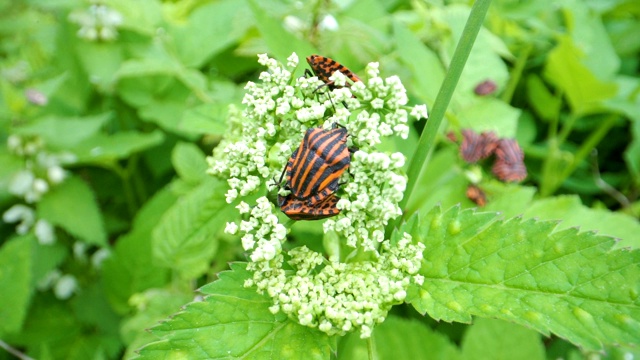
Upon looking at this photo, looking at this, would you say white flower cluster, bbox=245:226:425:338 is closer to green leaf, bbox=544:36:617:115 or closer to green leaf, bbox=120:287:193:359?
green leaf, bbox=120:287:193:359

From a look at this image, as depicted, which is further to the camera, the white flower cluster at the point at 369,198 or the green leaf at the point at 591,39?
the green leaf at the point at 591,39

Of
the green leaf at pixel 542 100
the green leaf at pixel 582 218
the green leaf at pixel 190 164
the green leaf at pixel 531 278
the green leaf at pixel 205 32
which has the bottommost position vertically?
the green leaf at pixel 542 100

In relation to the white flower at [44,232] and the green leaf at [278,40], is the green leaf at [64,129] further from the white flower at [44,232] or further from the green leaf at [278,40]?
the green leaf at [278,40]

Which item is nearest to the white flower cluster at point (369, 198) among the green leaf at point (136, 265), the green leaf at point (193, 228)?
the green leaf at point (193, 228)

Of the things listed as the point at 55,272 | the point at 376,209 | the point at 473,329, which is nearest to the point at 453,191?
the point at 473,329

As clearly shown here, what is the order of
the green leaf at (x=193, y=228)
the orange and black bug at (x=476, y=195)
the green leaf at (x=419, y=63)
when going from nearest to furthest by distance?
the green leaf at (x=193, y=228) → the orange and black bug at (x=476, y=195) → the green leaf at (x=419, y=63)

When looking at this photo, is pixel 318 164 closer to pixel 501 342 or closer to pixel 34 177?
pixel 501 342

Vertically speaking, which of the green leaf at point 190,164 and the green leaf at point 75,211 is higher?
the green leaf at point 190,164
